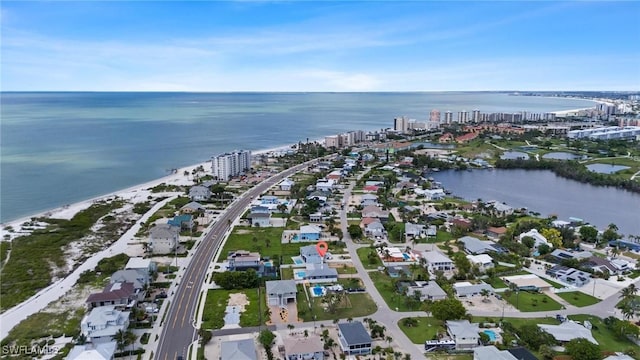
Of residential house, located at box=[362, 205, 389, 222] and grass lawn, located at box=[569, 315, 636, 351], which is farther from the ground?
residential house, located at box=[362, 205, 389, 222]

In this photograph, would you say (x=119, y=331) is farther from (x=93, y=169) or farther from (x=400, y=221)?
(x=93, y=169)

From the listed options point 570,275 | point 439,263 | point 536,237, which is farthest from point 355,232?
point 570,275

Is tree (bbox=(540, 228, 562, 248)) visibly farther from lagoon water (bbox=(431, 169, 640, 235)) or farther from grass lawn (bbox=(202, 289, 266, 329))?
grass lawn (bbox=(202, 289, 266, 329))

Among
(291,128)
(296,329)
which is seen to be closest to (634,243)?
(296,329)

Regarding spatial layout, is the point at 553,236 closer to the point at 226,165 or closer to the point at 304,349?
the point at 304,349

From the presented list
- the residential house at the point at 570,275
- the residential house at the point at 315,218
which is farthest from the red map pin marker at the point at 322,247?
the residential house at the point at 570,275

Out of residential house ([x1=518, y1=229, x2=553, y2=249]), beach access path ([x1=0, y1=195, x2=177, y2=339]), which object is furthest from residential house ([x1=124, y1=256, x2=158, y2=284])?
residential house ([x1=518, y1=229, x2=553, y2=249])
